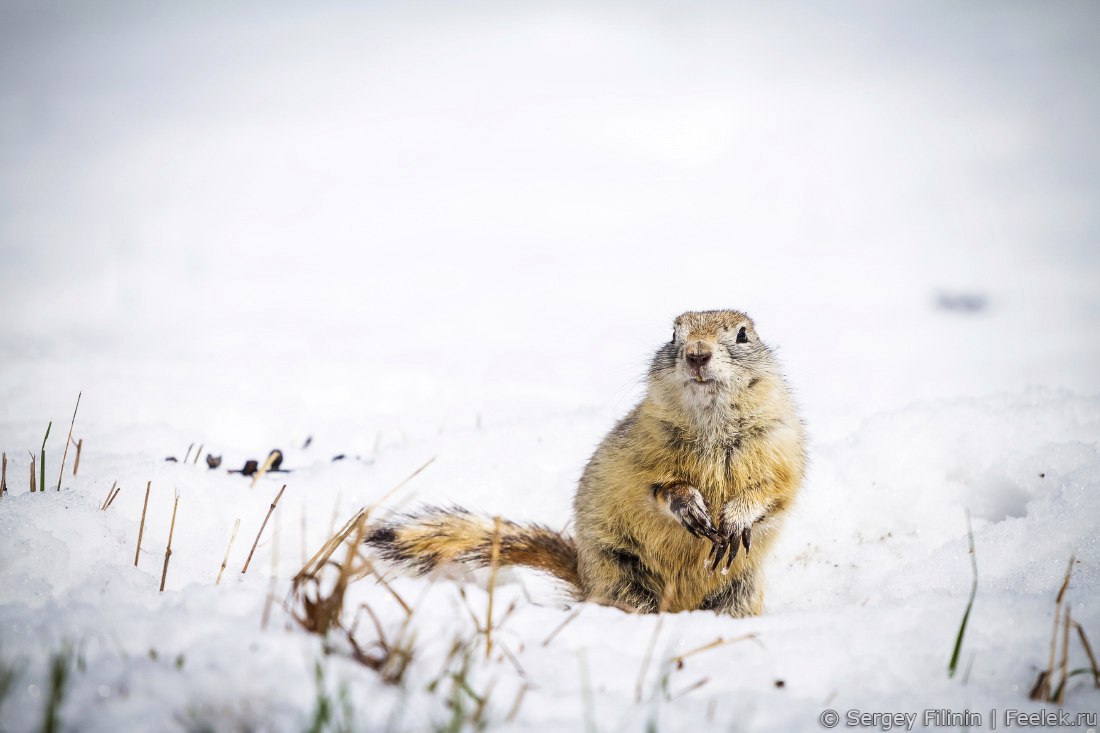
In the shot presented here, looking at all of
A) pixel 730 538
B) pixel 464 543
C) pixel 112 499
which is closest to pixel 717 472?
pixel 730 538

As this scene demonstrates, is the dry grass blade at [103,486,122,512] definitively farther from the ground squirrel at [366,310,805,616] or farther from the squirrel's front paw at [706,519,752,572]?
the squirrel's front paw at [706,519,752,572]

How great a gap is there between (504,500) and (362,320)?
734 cm

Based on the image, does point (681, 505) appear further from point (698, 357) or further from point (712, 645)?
point (712, 645)

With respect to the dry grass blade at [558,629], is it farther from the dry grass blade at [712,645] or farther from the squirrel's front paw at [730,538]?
the squirrel's front paw at [730,538]

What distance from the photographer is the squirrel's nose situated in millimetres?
3111

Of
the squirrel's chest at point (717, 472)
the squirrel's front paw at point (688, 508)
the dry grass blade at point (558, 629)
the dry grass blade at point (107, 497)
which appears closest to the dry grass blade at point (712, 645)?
the dry grass blade at point (558, 629)

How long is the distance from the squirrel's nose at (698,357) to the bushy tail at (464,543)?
3.57ft

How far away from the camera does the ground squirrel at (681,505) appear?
3109 mm

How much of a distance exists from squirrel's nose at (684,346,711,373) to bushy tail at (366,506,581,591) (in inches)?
42.9

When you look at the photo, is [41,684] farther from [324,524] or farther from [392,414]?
[392,414]

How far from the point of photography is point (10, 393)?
17.5 feet

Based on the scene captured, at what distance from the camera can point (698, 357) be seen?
3.12m

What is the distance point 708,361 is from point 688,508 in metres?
0.63

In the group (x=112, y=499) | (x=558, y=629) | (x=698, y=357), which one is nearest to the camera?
(x=558, y=629)
